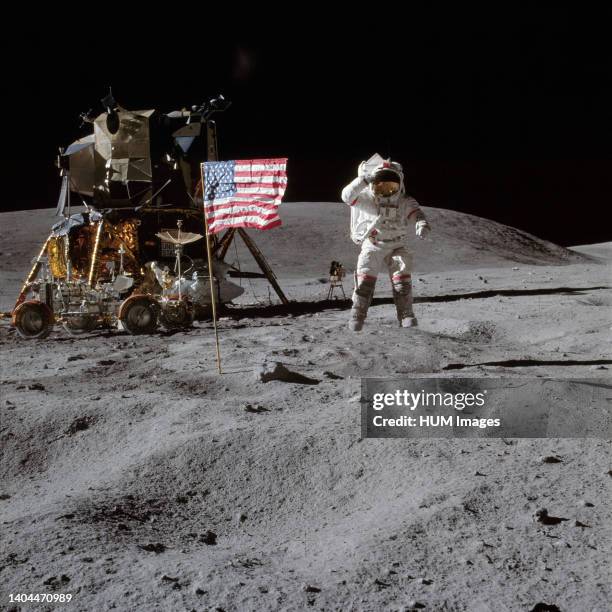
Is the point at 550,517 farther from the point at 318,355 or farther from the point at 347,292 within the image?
the point at 347,292

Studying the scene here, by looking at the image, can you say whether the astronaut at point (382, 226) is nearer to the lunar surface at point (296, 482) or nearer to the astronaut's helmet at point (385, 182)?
the astronaut's helmet at point (385, 182)

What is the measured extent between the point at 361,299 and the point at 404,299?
0.19m

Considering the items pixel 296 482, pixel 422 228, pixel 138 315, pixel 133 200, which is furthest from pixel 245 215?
pixel 133 200

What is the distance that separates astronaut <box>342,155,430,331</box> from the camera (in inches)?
117

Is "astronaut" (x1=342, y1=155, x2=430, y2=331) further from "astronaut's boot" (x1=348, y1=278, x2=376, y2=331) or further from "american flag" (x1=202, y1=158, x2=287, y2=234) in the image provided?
"american flag" (x1=202, y1=158, x2=287, y2=234)

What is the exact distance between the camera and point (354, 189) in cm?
298

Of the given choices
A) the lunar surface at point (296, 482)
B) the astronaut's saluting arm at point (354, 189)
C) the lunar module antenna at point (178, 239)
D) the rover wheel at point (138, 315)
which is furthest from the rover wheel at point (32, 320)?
the astronaut's saluting arm at point (354, 189)

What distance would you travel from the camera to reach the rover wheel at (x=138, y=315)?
5168 millimetres

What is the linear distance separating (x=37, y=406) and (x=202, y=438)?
41.5 inches

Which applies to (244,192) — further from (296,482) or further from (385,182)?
(296,482)

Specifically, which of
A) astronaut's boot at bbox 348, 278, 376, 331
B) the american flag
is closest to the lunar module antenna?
the american flag
